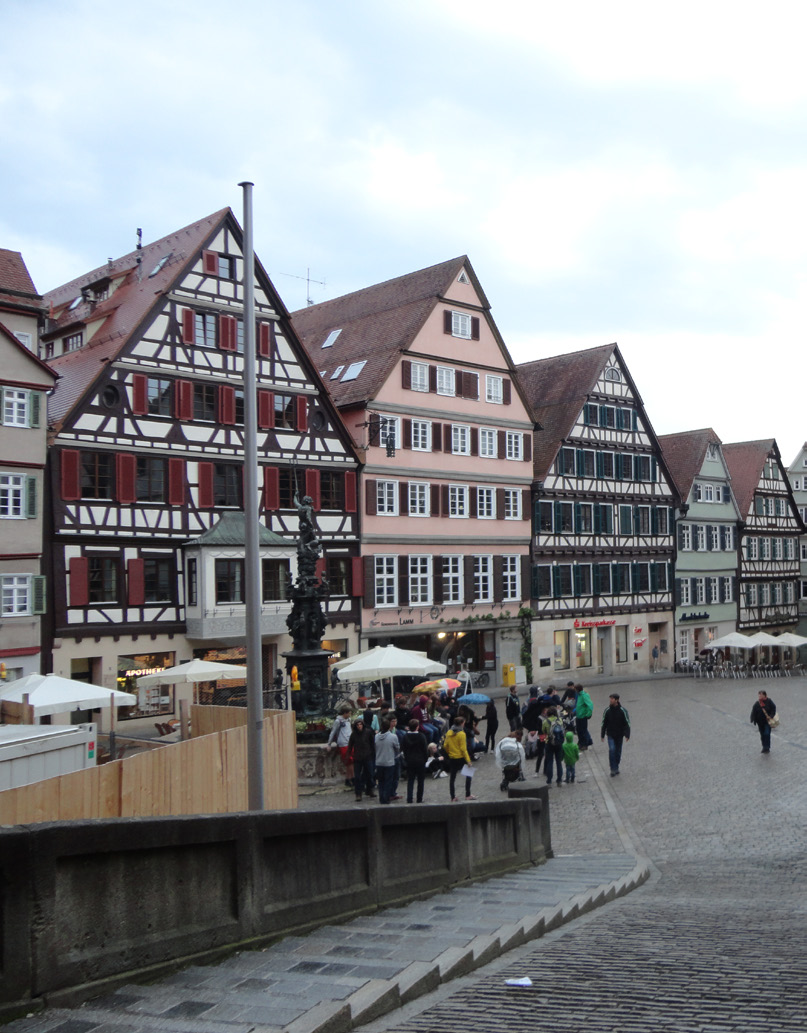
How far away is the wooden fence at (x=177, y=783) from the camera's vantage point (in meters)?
9.33

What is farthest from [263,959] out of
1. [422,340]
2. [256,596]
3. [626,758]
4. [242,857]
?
[422,340]

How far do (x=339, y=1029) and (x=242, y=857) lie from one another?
1733 mm

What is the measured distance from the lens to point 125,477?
30.9m

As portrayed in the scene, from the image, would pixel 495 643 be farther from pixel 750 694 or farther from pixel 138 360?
pixel 138 360

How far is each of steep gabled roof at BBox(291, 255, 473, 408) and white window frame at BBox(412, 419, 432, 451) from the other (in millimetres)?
2367

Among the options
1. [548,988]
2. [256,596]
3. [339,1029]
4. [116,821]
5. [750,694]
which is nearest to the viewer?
[339,1029]

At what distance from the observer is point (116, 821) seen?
5.34 metres

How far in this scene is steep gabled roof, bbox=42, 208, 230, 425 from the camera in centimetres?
3136

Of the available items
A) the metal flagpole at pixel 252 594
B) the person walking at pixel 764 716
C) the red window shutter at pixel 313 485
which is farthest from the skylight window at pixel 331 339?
the metal flagpole at pixel 252 594

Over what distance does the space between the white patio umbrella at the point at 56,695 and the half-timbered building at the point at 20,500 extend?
927cm

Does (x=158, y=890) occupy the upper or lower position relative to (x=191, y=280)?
lower

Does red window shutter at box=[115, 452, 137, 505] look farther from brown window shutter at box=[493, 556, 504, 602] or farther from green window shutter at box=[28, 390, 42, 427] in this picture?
brown window shutter at box=[493, 556, 504, 602]

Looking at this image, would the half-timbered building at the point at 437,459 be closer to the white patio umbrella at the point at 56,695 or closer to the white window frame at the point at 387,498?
the white window frame at the point at 387,498

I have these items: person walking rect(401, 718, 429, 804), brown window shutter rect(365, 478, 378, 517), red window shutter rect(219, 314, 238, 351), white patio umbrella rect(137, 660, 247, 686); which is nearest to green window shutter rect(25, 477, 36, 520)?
white patio umbrella rect(137, 660, 247, 686)
